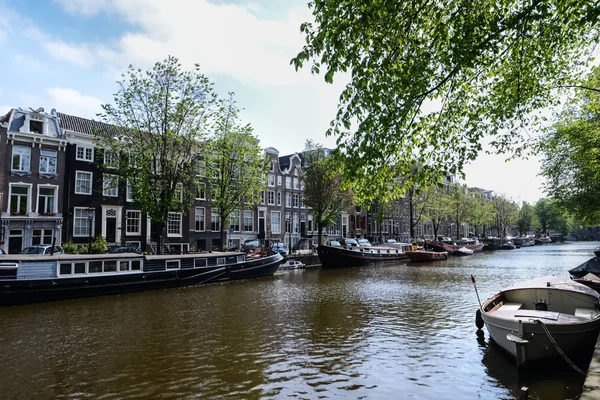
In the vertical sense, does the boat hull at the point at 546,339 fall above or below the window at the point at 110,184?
below

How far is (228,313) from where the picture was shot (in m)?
17.3

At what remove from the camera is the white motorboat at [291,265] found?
38109 millimetres

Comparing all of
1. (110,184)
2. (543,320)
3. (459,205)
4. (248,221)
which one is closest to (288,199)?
(248,221)

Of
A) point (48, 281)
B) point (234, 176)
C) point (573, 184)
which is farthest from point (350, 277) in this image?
point (48, 281)

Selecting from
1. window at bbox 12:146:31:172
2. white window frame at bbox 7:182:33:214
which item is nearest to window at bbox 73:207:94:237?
white window frame at bbox 7:182:33:214

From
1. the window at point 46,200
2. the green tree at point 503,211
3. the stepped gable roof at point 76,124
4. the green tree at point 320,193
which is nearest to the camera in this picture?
the window at point 46,200

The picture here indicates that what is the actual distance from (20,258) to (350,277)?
22.6m

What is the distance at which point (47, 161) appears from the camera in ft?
117

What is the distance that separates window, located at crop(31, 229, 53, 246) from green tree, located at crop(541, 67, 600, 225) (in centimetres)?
3835

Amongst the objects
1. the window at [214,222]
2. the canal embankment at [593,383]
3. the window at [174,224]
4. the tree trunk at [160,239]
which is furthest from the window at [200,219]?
the canal embankment at [593,383]

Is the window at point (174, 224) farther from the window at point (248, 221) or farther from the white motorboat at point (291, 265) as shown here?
the white motorboat at point (291, 265)

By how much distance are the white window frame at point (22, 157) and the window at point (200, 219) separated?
17.1m

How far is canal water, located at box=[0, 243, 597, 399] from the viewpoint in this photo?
899cm

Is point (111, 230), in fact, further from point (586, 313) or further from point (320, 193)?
point (586, 313)
